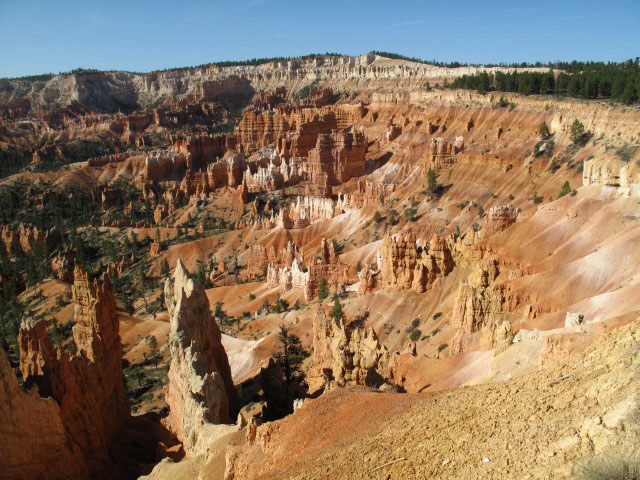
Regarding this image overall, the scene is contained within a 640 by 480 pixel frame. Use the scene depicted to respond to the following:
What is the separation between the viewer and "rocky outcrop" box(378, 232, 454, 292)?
43.5 m

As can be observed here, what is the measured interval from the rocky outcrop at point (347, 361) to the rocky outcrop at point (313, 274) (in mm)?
20806

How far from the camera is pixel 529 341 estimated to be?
21.6m

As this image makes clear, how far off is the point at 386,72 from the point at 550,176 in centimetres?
12104

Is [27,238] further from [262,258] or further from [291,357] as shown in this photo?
[291,357]

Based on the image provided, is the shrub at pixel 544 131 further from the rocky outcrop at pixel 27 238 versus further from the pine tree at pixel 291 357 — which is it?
the rocky outcrop at pixel 27 238

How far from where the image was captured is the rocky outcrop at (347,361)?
90.5 feet

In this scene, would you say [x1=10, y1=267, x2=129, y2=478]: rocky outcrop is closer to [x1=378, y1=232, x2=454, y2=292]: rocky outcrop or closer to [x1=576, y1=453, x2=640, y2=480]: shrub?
[x1=576, y1=453, x2=640, y2=480]: shrub

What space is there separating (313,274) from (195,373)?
32.6 metres

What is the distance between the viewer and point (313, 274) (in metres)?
56.0

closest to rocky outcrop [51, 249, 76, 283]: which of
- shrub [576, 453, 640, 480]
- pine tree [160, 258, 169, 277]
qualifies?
pine tree [160, 258, 169, 277]

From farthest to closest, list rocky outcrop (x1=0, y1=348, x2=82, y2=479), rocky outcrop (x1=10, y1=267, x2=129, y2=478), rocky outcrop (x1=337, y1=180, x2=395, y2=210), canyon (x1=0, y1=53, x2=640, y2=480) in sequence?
rocky outcrop (x1=337, y1=180, x2=395, y2=210)
rocky outcrop (x1=10, y1=267, x2=129, y2=478)
rocky outcrop (x1=0, y1=348, x2=82, y2=479)
canyon (x1=0, y1=53, x2=640, y2=480)

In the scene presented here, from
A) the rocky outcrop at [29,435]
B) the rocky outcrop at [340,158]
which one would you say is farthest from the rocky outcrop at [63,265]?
the rocky outcrop at [29,435]

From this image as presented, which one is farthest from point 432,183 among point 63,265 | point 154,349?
point 63,265

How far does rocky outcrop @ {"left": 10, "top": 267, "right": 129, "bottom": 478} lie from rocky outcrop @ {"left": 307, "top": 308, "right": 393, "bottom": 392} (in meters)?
11.3
